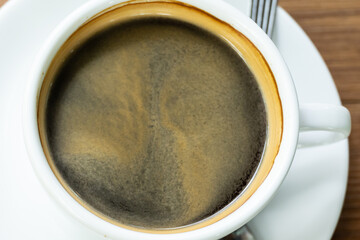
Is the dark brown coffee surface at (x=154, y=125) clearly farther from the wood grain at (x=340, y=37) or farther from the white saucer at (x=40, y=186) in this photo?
the wood grain at (x=340, y=37)

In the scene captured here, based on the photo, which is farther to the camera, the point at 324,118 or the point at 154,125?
the point at 154,125

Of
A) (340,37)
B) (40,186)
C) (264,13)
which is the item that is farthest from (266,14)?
(40,186)

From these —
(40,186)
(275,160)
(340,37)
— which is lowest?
(275,160)

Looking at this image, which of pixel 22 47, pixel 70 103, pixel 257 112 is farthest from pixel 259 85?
pixel 22 47

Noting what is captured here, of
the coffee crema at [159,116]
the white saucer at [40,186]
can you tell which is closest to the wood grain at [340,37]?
the white saucer at [40,186]

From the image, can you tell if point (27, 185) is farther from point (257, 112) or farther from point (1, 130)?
point (257, 112)

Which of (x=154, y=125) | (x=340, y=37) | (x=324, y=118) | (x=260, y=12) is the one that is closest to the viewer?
(x=324, y=118)

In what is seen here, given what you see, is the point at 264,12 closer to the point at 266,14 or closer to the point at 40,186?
the point at 266,14
